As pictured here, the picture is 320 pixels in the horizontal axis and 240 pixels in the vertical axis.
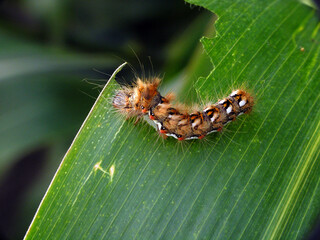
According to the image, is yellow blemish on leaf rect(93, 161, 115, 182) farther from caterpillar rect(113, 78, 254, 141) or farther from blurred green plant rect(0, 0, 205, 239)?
blurred green plant rect(0, 0, 205, 239)

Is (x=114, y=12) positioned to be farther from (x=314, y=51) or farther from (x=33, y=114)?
(x=314, y=51)

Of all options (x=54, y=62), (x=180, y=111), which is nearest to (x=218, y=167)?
(x=180, y=111)

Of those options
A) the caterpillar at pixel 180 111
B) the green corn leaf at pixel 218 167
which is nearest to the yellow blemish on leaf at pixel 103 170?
the green corn leaf at pixel 218 167

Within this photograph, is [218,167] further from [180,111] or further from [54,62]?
[54,62]

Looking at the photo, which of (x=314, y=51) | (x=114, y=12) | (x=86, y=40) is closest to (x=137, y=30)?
(x=114, y=12)

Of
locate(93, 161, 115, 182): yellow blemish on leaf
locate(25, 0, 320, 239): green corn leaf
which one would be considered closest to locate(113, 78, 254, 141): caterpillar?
locate(25, 0, 320, 239): green corn leaf

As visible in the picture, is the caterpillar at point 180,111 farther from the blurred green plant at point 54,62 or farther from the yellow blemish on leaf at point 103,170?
the blurred green plant at point 54,62
